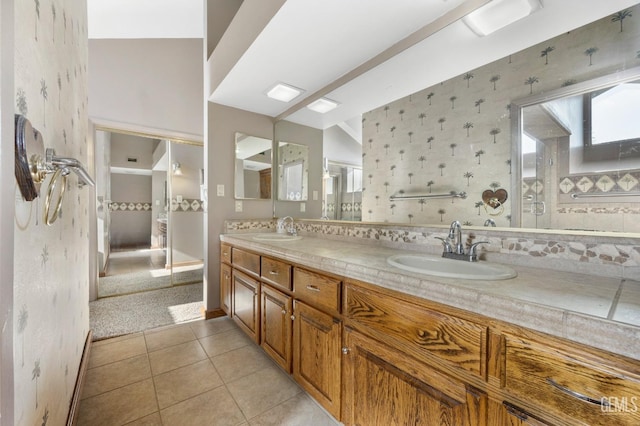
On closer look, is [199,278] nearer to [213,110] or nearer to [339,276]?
[213,110]

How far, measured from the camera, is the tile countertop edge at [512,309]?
0.52m

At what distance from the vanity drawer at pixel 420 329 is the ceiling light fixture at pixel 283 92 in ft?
5.68

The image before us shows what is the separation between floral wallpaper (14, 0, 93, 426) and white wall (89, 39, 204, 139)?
2.04 meters

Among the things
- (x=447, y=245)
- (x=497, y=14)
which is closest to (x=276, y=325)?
(x=447, y=245)

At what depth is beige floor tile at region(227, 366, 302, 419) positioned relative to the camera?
1.38 m

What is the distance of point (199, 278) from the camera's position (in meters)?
3.74

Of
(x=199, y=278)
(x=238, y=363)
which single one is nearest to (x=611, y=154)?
(x=238, y=363)

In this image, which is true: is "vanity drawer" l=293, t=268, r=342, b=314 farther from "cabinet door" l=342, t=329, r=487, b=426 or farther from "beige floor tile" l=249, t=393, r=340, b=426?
"beige floor tile" l=249, t=393, r=340, b=426

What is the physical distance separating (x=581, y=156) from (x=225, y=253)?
2391mm

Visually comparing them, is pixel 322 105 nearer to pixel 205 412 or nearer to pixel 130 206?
pixel 205 412

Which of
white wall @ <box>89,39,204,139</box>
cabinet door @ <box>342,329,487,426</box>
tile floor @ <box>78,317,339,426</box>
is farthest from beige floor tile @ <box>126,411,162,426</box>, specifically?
white wall @ <box>89,39,204,139</box>

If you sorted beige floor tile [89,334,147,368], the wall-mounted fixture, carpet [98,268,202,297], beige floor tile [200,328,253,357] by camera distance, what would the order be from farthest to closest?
1. carpet [98,268,202,297]
2. beige floor tile [200,328,253,357]
3. beige floor tile [89,334,147,368]
4. the wall-mounted fixture

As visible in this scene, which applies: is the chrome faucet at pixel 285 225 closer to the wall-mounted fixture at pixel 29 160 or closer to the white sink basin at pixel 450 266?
the white sink basin at pixel 450 266

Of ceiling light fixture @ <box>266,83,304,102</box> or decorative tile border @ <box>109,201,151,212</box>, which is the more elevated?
ceiling light fixture @ <box>266,83,304,102</box>
